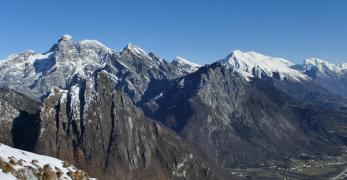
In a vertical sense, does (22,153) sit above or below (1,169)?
above

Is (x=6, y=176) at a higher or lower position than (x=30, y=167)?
lower

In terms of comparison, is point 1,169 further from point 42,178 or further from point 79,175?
point 79,175

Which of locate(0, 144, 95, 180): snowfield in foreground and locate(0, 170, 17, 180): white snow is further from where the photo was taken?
locate(0, 144, 95, 180): snowfield in foreground

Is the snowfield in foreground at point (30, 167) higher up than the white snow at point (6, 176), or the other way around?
the snowfield in foreground at point (30, 167)

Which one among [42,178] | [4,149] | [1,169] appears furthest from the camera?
[4,149]

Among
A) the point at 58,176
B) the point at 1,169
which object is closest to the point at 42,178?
the point at 58,176

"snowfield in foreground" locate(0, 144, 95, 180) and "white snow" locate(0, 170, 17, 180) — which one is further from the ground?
"snowfield in foreground" locate(0, 144, 95, 180)

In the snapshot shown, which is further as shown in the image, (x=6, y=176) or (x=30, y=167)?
(x=30, y=167)

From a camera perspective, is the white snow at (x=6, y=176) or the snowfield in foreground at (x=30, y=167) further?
the snowfield in foreground at (x=30, y=167)
